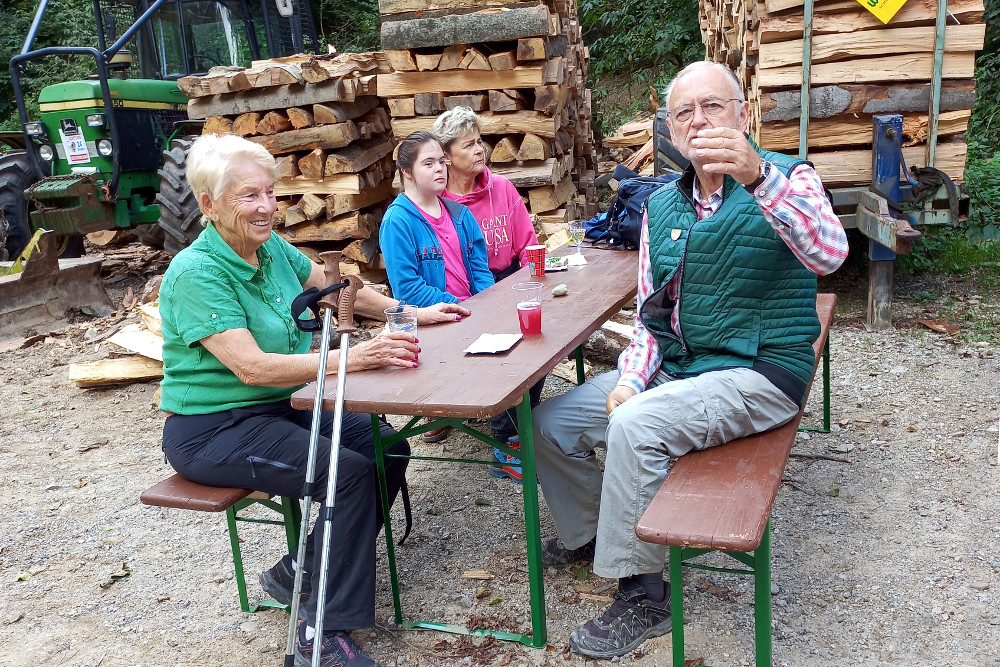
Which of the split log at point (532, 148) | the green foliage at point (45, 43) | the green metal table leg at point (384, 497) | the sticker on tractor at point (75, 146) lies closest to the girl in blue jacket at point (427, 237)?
the green metal table leg at point (384, 497)

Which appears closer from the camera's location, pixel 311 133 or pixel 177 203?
pixel 311 133

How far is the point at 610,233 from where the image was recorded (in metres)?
4.65

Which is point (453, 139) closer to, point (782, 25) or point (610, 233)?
point (610, 233)

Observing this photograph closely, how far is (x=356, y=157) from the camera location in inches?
280

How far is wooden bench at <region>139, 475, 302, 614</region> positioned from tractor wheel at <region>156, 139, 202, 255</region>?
18.1ft

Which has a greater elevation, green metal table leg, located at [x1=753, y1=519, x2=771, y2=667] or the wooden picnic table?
the wooden picnic table

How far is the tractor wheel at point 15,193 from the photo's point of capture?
8.86 m

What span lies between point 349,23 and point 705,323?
1740 centimetres

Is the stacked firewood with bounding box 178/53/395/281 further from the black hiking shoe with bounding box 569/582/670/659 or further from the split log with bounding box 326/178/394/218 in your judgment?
the black hiking shoe with bounding box 569/582/670/659

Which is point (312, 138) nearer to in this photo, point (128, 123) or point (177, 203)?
point (177, 203)

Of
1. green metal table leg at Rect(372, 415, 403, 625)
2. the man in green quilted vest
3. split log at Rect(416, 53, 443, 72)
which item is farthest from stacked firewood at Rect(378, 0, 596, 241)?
green metal table leg at Rect(372, 415, 403, 625)

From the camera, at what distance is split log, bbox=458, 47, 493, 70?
629 cm

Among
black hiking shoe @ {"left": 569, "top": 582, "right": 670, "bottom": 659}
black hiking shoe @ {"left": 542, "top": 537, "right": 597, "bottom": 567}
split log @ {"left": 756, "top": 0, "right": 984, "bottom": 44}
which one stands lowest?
black hiking shoe @ {"left": 542, "top": 537, "right": 597, "bottom": 567}

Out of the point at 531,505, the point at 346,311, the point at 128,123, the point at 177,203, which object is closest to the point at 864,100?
the point at 531,505
